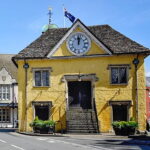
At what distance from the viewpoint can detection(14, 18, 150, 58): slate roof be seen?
97.3 ft

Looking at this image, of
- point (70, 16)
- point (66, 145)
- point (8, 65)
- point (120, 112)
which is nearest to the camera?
point (66, 145)

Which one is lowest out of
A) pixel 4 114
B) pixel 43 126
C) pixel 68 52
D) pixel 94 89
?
pixel 43 126

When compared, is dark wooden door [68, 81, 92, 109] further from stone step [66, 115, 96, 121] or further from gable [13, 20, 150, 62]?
gable [13, 20, 150, 62]

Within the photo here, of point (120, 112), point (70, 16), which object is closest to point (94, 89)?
point (120, 112)

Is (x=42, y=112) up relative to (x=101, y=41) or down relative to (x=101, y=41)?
down

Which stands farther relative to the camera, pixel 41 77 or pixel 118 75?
pixel 41 77

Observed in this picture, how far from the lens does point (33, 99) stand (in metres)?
30.6

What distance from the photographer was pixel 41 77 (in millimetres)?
30891

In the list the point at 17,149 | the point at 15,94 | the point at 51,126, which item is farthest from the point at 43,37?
the point at 17,149

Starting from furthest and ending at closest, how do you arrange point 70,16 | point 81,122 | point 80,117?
1. point 70,16
2. point 80,117
3. point 81,122

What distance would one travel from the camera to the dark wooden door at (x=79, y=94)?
1212 inches

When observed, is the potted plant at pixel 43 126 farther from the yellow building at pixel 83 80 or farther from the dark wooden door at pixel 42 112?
the dark wooden door at pixel 42 112

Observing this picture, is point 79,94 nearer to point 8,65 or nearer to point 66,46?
point 66,46

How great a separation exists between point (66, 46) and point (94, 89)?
179 inches
